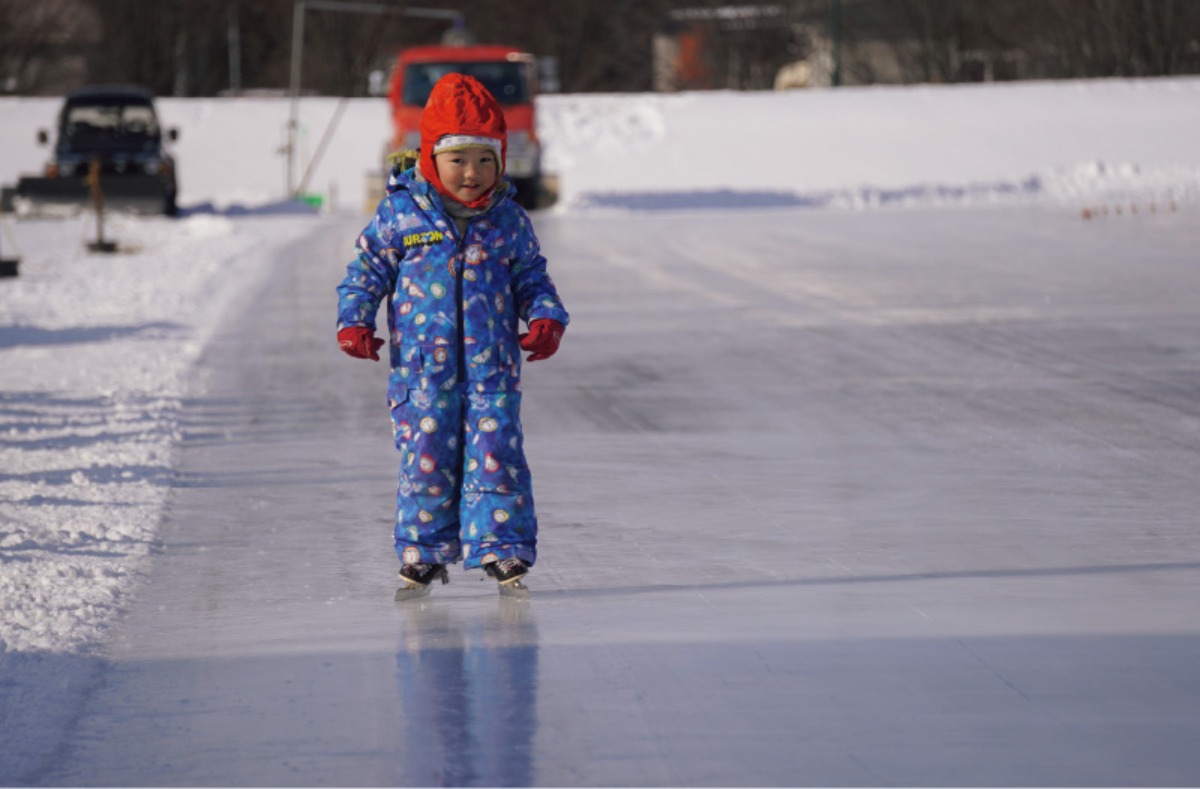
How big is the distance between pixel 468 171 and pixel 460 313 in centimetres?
37

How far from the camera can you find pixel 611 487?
7.89m

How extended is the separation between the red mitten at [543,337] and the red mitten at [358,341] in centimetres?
39

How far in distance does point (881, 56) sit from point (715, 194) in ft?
74.0

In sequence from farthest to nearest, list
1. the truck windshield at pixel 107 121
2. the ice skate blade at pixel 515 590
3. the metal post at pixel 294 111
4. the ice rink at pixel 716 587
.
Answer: the metal post at pixel 294 111, the truck windshield at pixel 107 121, the ice skate blade at pixel 515 590, the ice rink at pixel 716 587

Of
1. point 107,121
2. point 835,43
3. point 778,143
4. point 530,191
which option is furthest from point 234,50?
point 530,191

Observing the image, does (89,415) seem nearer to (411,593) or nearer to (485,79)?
(411,593)

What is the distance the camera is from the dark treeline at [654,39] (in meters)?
48.7

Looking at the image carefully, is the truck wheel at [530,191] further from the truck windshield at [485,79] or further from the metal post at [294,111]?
the metal post at [294,111]

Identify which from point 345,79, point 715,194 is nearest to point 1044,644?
point 715,194

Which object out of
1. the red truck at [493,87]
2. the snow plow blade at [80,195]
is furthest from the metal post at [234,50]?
the snow plow blade at [80,195]

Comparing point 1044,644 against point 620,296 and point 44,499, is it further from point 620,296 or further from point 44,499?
point 620,296

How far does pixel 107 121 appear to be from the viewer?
30766 millimetres

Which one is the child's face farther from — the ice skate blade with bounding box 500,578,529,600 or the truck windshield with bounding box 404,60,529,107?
the truck windshield with bounding box 404,60,529,107

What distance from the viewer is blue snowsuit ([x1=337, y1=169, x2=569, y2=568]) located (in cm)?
556
